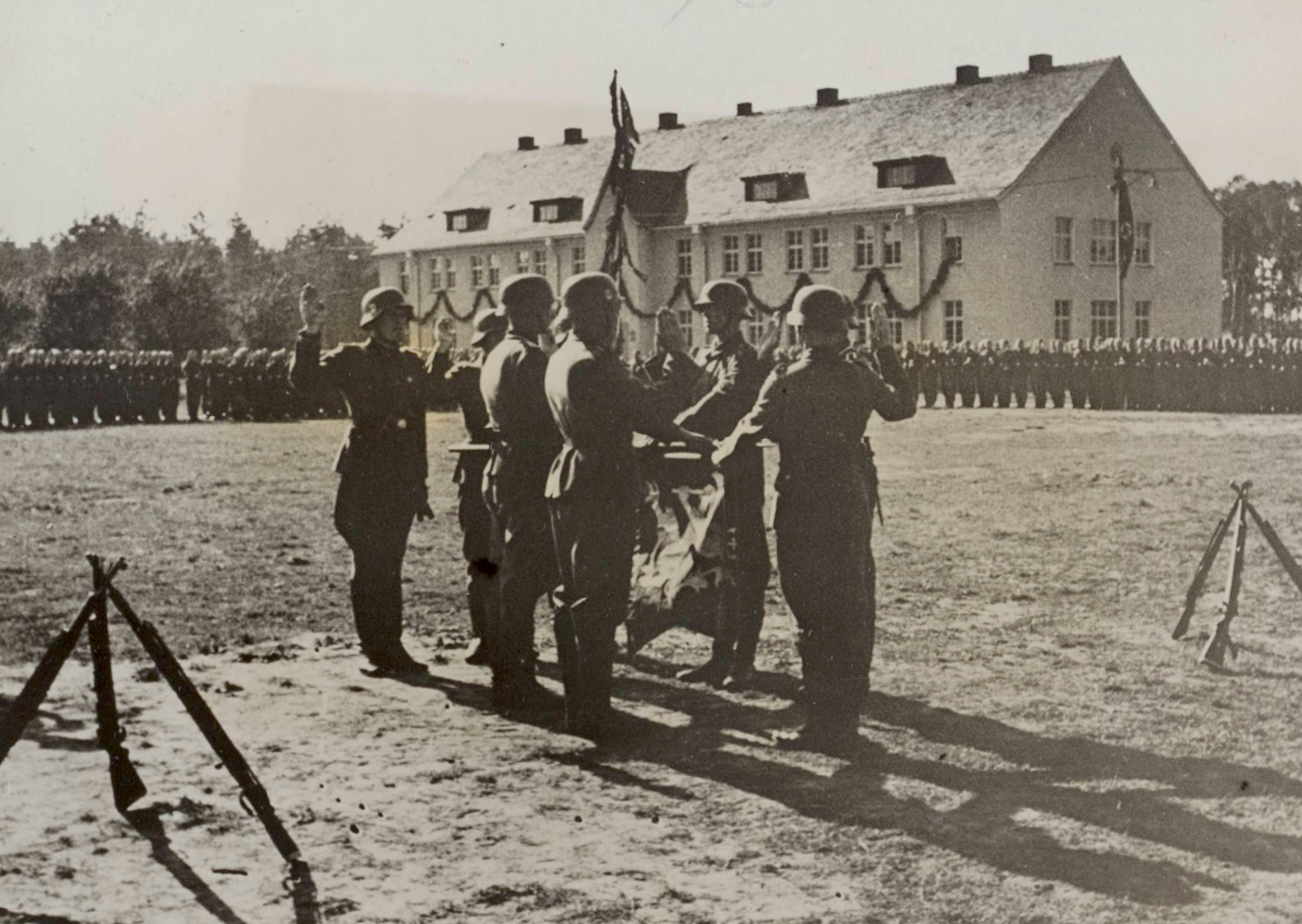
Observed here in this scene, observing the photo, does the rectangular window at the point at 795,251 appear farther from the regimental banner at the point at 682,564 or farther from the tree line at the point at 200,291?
the regimental banner at the point at 682,564

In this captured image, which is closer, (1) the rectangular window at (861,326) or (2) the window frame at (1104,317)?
(1) the rectangular window at (861,326)

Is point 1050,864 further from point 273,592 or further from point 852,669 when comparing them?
point 273,592

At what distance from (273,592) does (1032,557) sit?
573 centimetres

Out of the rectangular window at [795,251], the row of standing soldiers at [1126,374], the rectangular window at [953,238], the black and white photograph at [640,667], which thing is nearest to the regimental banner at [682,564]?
the black and white photograph at [640,667]

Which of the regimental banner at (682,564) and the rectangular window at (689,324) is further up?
the rectangular window at (689,324)

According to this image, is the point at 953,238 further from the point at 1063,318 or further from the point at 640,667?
the point at 640,667

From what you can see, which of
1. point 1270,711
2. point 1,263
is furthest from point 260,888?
point 1,263

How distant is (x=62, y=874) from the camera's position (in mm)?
5086

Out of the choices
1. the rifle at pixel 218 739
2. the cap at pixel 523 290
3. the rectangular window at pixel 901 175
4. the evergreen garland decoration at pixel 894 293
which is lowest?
the rifle at pixel 218 739

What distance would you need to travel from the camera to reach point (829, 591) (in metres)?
6.45

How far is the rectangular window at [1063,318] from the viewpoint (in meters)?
39.1

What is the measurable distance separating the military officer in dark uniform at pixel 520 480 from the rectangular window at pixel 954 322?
3313cm

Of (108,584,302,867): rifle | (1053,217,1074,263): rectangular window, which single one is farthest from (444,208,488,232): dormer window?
(108,584,302,867): rifle

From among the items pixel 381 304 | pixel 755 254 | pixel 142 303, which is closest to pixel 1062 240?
pixel 755 254
